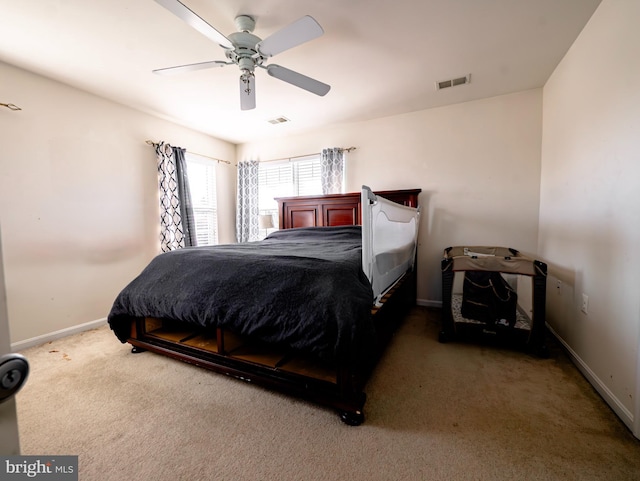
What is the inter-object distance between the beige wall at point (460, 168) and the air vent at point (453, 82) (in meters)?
0.50

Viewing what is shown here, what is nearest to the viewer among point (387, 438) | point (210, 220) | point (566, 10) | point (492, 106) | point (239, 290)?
point (387, 438)

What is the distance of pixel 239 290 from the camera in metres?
1.69

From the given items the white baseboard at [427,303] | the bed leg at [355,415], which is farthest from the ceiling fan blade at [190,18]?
the white baseboard at [427,303]

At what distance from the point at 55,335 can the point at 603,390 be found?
432 cm

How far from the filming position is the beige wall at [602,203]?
145 cm

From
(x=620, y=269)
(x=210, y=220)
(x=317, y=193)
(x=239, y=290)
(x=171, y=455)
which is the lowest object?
(x=171, y=455)

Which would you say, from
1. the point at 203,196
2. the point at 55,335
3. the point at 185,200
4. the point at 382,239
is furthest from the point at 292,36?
the point at 55,335

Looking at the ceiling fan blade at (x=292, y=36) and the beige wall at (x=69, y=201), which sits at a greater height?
the ceiling fan blade at (x=292, y=36)

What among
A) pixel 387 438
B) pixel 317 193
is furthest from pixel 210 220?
pixel 387 438

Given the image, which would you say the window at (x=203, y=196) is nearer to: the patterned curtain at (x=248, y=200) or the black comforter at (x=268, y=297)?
the patterned curtain at (x=248, y=200)

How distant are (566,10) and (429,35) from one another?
2.84ft

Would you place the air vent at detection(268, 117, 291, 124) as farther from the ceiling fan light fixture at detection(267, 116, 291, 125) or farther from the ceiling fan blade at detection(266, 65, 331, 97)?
the ceiling fan blade at detection(266, 65, 331, 97)

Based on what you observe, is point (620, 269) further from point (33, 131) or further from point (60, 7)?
point (33, 131)

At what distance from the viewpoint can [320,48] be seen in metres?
2.19
